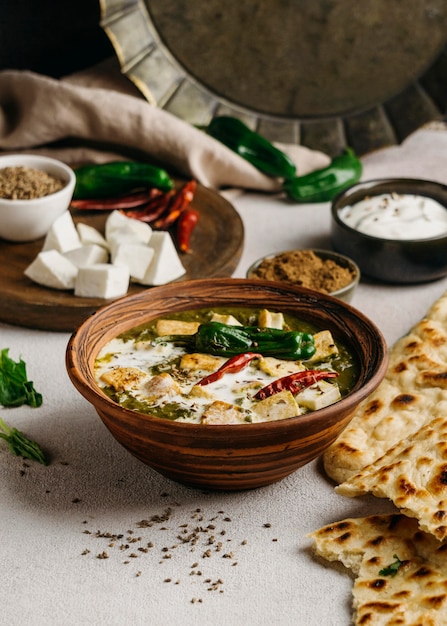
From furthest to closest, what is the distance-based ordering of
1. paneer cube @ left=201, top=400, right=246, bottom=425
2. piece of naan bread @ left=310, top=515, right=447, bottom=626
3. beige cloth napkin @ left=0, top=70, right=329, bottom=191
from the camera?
beige cloth napkin @ left=0, top=70, right=329, bottom=191, paneer cube @ left=201, top=400, right=246, bottom=425, piece of naan bread @ left=310, top=515, right=447, bottom=626

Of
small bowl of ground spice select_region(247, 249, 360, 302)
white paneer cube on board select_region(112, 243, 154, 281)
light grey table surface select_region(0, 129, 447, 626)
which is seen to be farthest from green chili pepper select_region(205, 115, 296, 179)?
light grey table surface select_region(0, 129, 447, 626)

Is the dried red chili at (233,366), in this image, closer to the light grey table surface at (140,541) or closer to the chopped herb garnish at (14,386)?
the light grey table surface at (140,541)

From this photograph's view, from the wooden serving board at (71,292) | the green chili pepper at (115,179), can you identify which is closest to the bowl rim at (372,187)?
the wooden serving board at (71,292)

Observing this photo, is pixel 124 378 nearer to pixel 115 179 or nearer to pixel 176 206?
pixel 176 206

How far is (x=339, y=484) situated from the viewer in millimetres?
2943

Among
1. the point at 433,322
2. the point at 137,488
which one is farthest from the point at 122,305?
the point at 433,322

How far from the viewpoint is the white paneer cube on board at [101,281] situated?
12.4 ft

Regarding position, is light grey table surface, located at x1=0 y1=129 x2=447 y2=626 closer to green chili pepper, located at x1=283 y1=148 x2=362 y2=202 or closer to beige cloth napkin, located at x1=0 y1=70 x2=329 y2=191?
beige cloth napkin, located at x1=0 y1=70 x2=329 y2=191

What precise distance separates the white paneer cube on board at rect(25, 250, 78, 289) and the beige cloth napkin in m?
1.27

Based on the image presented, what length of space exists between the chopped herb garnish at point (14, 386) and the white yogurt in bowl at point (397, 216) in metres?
1.68

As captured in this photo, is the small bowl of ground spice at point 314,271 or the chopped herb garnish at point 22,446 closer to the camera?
the chopped herb garnish at point 22,446

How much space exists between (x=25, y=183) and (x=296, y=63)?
1931 mm

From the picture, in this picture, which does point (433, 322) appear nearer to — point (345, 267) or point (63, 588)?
point (345, 267)

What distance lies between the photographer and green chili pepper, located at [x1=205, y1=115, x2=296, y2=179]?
16.4 feet
